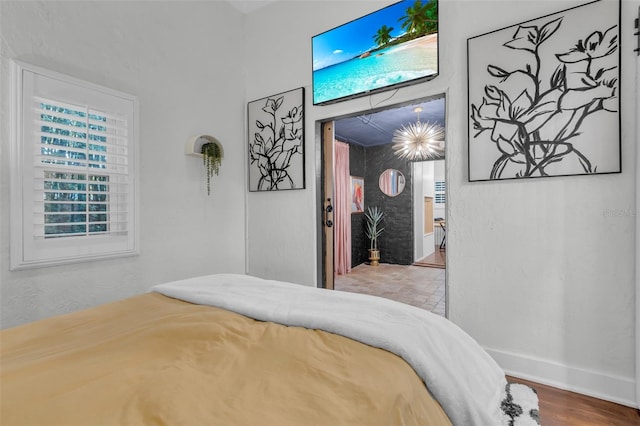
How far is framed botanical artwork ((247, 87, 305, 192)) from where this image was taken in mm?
2844

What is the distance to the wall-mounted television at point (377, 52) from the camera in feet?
7.13

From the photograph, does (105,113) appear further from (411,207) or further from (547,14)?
(411,207)

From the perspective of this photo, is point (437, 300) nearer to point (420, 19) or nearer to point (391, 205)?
point (391, 205)

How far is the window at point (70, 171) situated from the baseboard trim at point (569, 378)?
283cm

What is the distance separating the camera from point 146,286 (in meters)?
2.38

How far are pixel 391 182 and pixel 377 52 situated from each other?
376cm

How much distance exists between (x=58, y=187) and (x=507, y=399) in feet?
9.83

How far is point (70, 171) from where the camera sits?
6.23 ft

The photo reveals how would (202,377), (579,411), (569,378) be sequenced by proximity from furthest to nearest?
(569,378) < (579,411) < (202,377)

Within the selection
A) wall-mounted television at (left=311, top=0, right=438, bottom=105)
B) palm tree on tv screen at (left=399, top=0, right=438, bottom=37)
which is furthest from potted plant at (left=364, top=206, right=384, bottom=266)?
palm tree on tv screen at (left=399, top=0, right=438, bottom=37)

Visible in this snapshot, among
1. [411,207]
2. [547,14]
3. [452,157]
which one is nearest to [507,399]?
[452,157]

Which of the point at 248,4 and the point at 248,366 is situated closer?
the point at 248,366

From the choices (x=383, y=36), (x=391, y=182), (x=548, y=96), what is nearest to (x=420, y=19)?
(x=383, y=36)

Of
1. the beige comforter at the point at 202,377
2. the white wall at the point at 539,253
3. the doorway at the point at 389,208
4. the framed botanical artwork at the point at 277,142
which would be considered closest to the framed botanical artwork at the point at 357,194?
the doorway at the point at 389,208
